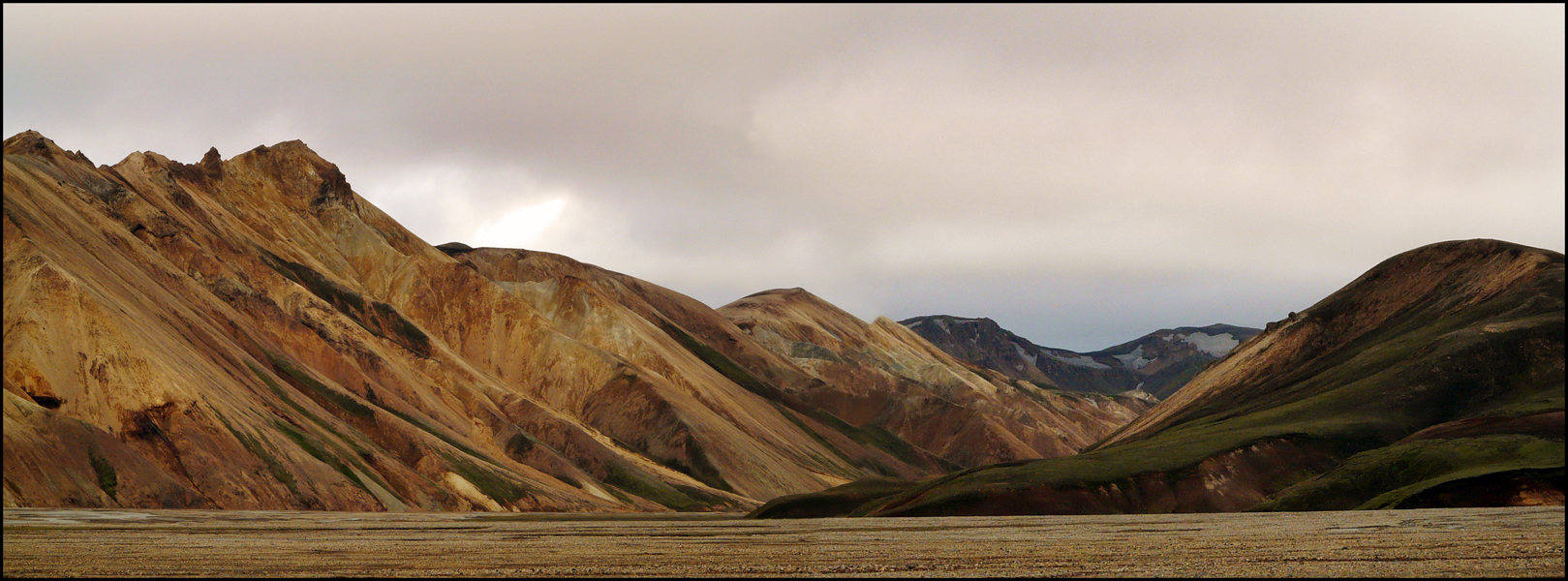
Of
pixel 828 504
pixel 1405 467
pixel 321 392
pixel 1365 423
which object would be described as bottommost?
pixel 828 504

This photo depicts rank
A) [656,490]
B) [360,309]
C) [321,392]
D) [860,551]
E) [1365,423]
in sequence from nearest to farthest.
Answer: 1. [860,551]
2. [1365,423]
3. [321,392]
4. [656,490]
5. [360,309]

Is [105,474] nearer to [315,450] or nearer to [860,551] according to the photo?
[315,450]

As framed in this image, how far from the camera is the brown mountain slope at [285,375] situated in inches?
3583

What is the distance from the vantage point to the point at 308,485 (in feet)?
330

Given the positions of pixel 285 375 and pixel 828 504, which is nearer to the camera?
pixel 828 504

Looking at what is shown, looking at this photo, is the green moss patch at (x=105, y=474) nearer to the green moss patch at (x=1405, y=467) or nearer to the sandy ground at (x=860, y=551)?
the sandy ground at (x=860, y=551)

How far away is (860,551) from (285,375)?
360 feet

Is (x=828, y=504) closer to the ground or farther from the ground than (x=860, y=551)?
closer to the ground

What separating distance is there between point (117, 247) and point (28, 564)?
4131 inches

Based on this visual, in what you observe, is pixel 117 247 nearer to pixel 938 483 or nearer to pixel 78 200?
pixel 78 200

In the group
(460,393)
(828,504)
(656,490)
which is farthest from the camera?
(460,393)

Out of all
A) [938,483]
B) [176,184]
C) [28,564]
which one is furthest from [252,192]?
[28,564]

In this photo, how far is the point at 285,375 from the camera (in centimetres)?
12850

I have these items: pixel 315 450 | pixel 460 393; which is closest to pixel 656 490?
pixel 460 393
